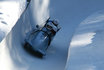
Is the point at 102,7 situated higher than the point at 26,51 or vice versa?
the point at 102,7

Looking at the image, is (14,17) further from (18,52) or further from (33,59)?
(33,59)

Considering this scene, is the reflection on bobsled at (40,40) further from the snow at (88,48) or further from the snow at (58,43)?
the snow at (88,48)


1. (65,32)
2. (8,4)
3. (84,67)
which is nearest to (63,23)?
(65,32)

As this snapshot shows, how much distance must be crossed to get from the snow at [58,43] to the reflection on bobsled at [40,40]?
0.25 feet

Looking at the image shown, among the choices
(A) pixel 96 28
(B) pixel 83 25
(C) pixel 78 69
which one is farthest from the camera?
(B) pixel 83 25

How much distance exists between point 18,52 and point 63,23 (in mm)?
2163

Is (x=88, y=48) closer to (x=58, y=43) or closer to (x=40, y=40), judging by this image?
(x=40, y=40)

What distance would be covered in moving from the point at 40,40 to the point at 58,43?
2.61 feet

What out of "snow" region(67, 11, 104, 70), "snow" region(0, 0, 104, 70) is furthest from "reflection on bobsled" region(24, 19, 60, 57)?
"snow" region(67, 11, 104, 70)

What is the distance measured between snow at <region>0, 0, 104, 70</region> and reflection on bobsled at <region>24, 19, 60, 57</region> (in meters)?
0.08

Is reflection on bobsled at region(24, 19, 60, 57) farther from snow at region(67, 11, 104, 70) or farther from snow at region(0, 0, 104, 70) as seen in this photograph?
snow at region(67, 11, 104, 70)

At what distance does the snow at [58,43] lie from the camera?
7.38 ft

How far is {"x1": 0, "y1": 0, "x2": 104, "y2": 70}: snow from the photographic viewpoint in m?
2.25

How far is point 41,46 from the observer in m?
3.20
